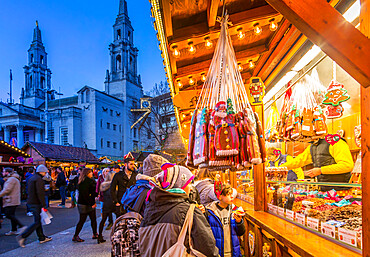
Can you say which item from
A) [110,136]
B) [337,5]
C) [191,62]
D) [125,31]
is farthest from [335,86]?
[125,31]

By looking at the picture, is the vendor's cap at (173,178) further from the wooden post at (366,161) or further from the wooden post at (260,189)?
the wooden post at (260,189)

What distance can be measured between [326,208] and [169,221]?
172 cm

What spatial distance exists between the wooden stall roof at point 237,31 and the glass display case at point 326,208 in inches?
80.1

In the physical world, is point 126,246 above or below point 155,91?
below

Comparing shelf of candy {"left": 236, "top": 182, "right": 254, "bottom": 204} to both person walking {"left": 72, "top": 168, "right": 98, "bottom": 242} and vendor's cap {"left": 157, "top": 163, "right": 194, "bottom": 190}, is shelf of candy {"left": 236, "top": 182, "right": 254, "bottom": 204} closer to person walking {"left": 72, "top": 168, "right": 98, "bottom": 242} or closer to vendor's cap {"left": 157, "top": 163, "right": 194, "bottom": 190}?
vendor's cap {"left": 157, "top": 163, "right": 194, "bottom": 190}

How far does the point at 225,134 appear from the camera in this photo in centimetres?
229

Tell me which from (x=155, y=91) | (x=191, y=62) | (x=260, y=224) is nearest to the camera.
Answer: (x=260, y=224)

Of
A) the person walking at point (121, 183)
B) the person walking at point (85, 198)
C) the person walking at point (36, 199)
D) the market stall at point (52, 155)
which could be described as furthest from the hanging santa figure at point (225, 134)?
the market stall at point (52, 155)

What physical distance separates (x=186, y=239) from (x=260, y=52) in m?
3.47

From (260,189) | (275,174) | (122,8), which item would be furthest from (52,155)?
(122,8)

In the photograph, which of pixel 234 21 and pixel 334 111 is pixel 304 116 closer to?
pixel 334 111

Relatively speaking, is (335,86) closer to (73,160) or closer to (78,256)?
(78,256)

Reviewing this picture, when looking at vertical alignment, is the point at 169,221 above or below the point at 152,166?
below

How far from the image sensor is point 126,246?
277 cm
